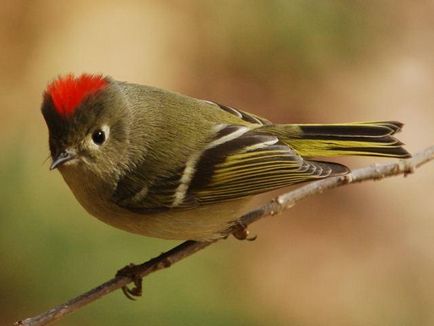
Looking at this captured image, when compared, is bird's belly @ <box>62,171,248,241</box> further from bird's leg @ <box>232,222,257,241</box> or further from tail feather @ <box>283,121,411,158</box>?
tail feather @ <box>283,121,411,158</box>

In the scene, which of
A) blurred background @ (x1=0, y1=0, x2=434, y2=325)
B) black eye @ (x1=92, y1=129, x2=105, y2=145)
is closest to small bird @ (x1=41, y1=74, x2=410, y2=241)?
black eye @ (x1=92, y1=129, x2=105, y2=145)

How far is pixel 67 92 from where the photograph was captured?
6.37ft

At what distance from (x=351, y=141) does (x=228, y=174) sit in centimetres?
30

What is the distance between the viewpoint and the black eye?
2030 mm

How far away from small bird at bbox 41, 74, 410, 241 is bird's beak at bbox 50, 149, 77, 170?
0.06ft

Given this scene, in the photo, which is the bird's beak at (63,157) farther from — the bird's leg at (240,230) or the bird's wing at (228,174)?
the bird's leg at (240,230)

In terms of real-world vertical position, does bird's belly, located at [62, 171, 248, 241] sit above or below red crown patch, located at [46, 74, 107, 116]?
below

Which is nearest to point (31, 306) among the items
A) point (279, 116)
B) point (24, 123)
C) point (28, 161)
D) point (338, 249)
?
point (28, 161)

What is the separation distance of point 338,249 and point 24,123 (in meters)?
1.35

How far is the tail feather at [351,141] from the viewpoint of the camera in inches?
82.9

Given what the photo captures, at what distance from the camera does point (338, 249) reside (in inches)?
142

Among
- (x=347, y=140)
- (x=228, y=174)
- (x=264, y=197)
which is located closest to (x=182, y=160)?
(x=228, y=174)

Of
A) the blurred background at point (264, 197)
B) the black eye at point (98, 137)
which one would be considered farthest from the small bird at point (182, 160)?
the blurred background at point (264, 197)

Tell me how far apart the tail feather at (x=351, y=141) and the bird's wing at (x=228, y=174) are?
44 mm
